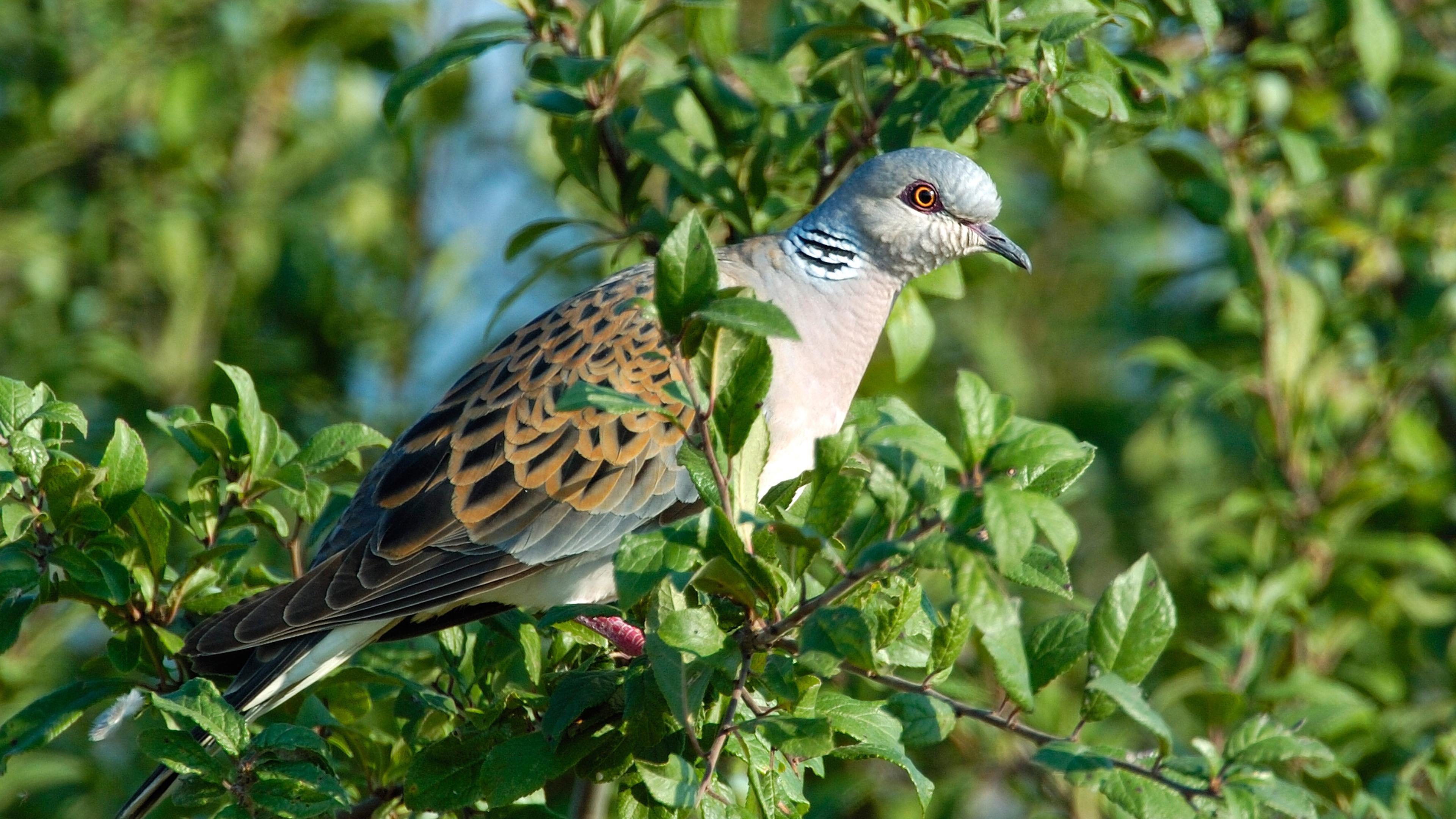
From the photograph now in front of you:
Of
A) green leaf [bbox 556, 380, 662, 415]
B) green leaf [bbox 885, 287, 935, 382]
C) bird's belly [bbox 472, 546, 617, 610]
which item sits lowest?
bird's belly [bbox 472, 546, 617, 610]

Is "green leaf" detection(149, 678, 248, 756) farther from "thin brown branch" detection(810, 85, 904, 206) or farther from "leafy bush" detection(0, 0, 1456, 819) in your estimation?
"thin brown branch" detection(810, 85, 904, 206)

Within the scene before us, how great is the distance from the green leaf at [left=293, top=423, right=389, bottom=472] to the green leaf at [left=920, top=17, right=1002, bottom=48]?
4.52ft

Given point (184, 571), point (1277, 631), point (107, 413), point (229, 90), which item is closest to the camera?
point (184, 571)

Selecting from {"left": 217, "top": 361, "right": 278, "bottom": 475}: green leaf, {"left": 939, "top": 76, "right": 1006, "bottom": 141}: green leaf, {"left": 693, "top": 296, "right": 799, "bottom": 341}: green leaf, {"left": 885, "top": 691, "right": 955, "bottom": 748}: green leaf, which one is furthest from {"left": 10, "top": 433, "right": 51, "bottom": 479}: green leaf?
{"left": 939, "top": 76, "right": 1006, "bottom": 141}: green leaf

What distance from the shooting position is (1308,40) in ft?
14.5

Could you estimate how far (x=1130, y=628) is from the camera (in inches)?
78.6

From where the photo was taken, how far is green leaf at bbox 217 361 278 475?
107 inches

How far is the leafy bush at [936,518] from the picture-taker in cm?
197

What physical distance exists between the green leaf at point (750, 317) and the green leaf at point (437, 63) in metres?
1.59

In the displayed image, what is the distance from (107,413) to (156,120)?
1.32m

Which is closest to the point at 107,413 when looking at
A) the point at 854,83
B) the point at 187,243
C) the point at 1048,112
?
the point at 187,243

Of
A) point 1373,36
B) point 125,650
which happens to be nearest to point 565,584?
point 125,650

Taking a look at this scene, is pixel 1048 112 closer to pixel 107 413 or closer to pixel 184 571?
pixel 184 571

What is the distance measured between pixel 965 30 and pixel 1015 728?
1.38 m
